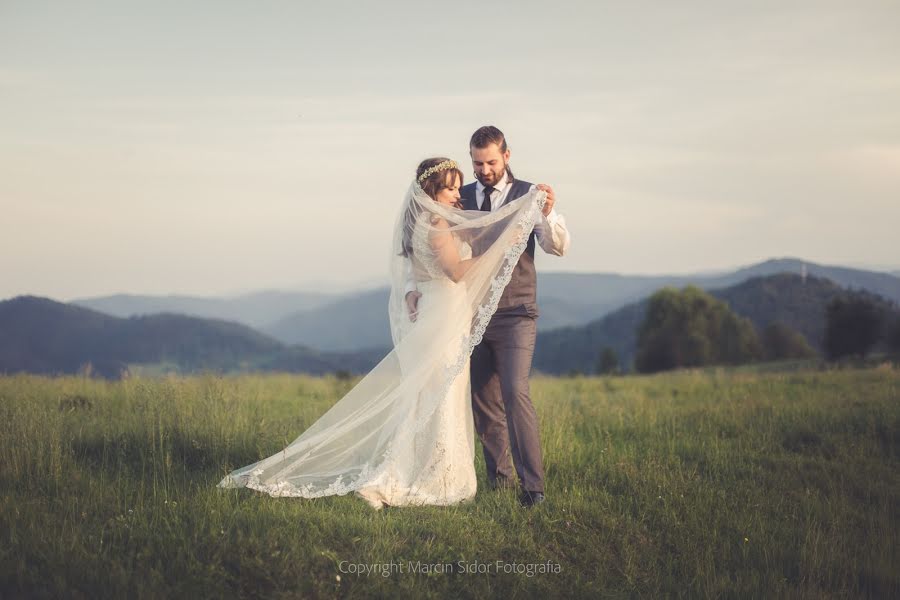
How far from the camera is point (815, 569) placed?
19.2ft

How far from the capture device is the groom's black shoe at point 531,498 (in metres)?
6.58

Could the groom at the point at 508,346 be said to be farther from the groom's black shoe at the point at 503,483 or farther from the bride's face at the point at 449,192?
the bride's face at the point at 449,192

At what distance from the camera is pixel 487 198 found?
285 inches

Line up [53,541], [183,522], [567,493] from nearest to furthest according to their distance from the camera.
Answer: [53,541], [183,522], [567,493]

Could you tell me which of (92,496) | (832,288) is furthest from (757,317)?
(92,496)

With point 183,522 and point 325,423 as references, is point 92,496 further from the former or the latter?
point 325,423

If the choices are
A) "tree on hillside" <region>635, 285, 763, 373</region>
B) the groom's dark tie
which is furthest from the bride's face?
"tree on hillside" <region>635, 285, 763, 373</region>

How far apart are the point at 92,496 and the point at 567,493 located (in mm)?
3999

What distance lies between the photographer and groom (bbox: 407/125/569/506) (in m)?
6.66

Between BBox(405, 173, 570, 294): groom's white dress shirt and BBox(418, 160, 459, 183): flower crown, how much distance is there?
0.49 metres

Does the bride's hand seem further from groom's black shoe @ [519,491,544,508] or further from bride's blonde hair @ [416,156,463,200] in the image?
groom's black shoe @ [519,491,544,508]

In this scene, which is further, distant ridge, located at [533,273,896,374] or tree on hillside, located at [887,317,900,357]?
distant ridge, located at [533,273,896,374]

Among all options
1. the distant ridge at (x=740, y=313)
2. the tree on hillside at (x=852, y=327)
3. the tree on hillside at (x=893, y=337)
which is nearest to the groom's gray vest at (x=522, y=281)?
the tree on hillside at (x=852, y=327)

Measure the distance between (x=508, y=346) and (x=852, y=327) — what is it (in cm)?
6877
